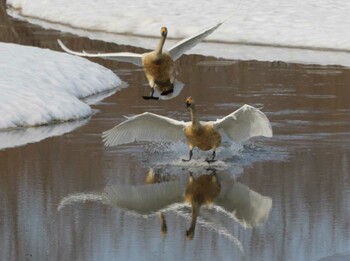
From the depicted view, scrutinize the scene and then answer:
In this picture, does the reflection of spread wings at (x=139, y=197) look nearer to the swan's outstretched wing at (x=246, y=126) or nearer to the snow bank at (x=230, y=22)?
the swan's outstretched wing at (x=246, y=126)

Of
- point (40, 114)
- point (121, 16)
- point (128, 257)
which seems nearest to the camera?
point (128, 257)

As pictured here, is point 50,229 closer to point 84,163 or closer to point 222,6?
point 84,163

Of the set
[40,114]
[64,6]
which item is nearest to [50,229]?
[40,114]

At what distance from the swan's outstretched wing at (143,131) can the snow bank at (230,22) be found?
10.0 m

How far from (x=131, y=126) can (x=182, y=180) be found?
127cm

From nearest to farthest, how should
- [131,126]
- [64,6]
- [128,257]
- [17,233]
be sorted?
[128,257]
[17,233]
[131,126]
[64,6]

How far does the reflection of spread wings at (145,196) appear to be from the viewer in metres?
11.4

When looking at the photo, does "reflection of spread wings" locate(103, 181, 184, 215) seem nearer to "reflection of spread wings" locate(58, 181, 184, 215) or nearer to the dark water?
"reflection of spread wings" locate(58, 181, 184, 215)

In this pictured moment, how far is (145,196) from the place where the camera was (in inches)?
469

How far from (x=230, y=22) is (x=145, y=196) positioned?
17.3m

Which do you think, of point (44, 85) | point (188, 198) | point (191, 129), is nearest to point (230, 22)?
point (44, 85)

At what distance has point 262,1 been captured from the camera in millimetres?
31438

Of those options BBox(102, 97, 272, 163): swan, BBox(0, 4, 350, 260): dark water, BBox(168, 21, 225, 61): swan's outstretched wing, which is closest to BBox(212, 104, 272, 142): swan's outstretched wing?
BBox(102, 97, 272, 163): swan

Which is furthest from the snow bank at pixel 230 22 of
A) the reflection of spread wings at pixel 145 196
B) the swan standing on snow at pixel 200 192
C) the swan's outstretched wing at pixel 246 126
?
the reflection of spread wings at pixel 145 196
